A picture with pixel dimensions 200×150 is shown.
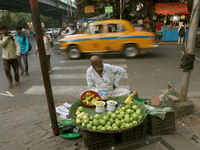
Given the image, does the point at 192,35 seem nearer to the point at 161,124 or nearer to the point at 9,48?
the point at 161,124

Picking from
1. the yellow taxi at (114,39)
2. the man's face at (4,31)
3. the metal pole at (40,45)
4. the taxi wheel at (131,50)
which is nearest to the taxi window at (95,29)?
the yellow taxi at (114,39)

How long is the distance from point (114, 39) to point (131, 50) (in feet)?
3.82

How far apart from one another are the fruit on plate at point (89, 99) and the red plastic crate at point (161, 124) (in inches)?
40.6

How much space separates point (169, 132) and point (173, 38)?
15.0m

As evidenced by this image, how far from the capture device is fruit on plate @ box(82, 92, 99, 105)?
132 inches

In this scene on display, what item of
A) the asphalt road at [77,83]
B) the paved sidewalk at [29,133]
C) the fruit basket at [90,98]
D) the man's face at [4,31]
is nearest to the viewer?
the paved sidewalk at [29,133]

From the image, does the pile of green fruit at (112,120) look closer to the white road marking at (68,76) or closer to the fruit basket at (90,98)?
the fruit basket at (90,98)

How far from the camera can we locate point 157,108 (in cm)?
335

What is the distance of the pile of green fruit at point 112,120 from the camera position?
2680 mm

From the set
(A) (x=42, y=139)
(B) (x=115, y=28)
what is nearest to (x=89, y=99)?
(A) (x=42, y=139)

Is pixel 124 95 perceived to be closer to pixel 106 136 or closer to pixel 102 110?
pixel 102 110

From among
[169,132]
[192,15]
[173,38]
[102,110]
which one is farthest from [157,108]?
[173,38]

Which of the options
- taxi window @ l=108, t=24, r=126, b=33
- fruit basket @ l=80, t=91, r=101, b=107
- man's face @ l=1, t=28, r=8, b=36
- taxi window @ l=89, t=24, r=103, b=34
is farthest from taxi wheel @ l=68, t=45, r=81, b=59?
fruit basket @ l=80, t=91, r=101, b=107

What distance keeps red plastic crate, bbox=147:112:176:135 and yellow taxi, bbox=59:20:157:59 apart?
699cm
